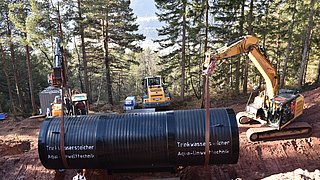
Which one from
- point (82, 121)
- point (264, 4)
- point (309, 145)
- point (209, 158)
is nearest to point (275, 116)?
point (309, 145)

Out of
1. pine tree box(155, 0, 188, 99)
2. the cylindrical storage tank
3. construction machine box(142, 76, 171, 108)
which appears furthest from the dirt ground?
pine tree box(155, 0, 188, 99)

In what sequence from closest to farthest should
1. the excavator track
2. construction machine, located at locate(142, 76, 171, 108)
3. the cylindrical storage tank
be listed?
1. the cylindrical storage tank
2. the excavator track
3. construction machine, located at locate(142, 76, 171, 108)

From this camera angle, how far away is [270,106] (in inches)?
507

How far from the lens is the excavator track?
1291 cm

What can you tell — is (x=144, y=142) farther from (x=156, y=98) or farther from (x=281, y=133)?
(x=156, y=98)

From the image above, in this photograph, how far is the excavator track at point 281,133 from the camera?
1291 centimetres

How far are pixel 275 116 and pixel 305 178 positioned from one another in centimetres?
575

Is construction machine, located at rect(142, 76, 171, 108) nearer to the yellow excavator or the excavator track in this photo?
the yellow excavator

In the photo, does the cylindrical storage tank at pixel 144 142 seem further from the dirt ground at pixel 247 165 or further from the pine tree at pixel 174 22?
the pine tree at pixel 174 22

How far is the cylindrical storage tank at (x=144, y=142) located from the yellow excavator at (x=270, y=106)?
3506 millimetres

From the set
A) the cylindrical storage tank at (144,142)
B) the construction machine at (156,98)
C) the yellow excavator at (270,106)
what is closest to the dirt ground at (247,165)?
the yellow excavator at (270,106)

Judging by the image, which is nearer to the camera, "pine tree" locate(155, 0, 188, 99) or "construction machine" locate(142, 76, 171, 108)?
"construction machine" locate(142, 76, 171, 108)

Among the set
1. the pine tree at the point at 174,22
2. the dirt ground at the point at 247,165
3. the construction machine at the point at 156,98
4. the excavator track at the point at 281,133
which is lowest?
the dirt ground at the point at 247,165

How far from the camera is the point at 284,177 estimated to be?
25.0ft
